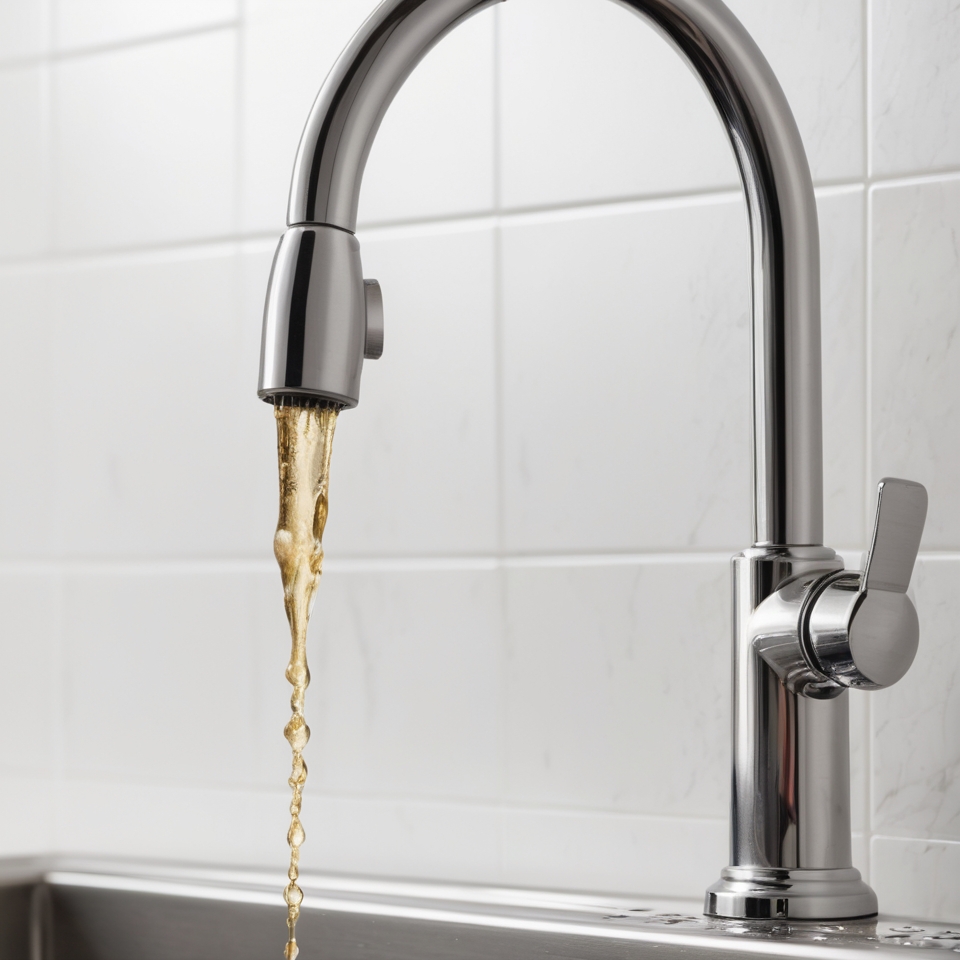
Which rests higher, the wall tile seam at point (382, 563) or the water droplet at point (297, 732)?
the wall tile seam at point (382, 563)

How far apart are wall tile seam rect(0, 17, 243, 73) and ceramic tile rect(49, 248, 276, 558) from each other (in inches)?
6.2

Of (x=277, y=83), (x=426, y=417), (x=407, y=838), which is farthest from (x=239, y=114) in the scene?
(x=407, y=838)

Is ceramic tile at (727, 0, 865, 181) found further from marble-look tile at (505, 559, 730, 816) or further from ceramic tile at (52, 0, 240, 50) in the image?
ceramic tile at (52, 0, 240, 50)

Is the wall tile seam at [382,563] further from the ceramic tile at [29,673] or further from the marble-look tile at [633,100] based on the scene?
the marble-look tile at [633,100]

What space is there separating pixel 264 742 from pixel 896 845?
1.32 ft

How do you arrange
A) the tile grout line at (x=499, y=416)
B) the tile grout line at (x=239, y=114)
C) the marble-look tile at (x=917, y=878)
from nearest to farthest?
the marble-look tile at (x=917, y=878), the tile grout line at (x=499, y=416), the tile grout line at (x=239, y=114)

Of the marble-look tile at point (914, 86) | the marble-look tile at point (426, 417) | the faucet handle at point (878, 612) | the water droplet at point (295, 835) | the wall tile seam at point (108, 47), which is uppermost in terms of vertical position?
the wall tile seam at point (108, 47)

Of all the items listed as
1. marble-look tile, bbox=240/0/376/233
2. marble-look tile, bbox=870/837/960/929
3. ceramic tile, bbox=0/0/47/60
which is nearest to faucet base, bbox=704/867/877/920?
marble-look tile, bbox=870/837/960/929

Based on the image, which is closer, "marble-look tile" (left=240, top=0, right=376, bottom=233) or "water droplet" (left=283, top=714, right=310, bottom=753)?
"water droplet" (left=283, top=714, right=310, bottom=753)

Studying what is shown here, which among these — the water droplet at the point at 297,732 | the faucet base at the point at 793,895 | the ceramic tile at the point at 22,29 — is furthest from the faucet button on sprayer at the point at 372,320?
the ceramic tile at the point at 22,29

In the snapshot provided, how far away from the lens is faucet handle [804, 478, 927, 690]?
507 millimetres

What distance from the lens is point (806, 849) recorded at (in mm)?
545

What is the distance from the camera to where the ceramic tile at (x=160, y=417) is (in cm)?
86

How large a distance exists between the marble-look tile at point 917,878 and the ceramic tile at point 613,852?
0.08 meters
